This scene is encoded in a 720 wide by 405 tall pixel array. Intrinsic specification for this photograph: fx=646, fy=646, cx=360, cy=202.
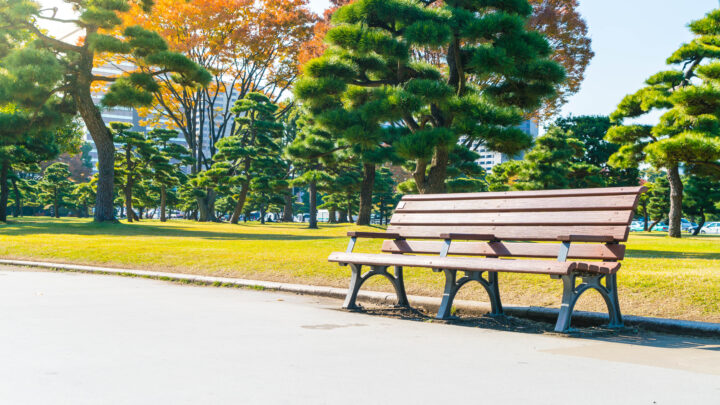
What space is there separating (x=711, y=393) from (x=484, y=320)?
8.62ft

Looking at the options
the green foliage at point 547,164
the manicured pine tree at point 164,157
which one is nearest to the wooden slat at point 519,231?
the green foliage at point 547,164

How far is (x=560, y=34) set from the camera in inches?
888

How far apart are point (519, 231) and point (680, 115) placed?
640 inches

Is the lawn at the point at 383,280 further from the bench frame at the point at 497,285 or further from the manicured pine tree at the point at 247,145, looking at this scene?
the manicured pine tree at the point at 247,145

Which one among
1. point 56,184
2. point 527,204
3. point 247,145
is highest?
point 247,145

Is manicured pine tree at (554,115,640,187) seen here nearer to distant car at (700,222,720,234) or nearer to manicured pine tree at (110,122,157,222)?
manicured pine tree at (110,122,157,222)

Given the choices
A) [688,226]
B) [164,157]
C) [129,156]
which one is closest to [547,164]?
[164,157]

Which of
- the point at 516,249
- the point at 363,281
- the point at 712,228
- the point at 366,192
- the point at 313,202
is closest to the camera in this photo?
the point at 516,249

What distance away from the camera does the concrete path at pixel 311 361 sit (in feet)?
10.2

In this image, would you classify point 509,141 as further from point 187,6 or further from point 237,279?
point 187,6

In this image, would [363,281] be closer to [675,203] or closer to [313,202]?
[675,203]

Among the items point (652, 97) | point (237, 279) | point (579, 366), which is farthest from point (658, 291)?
point (652, 97)

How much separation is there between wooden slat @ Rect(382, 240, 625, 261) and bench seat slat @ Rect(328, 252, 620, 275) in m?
0.10

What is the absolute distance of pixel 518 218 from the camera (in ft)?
19.4
